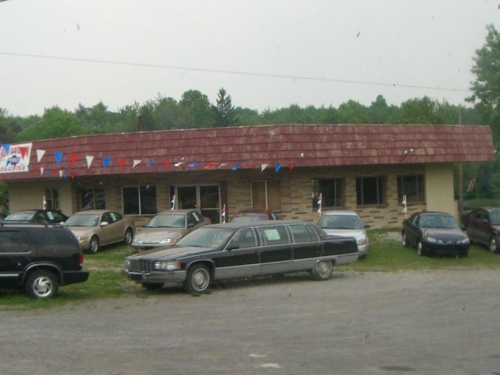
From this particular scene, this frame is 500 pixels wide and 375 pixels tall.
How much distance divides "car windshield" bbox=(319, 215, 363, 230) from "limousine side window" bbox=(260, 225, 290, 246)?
6328 mm

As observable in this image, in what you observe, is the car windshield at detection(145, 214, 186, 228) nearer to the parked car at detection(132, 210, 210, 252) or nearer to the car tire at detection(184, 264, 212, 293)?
the parked car at detection(132, 210, 210, 252)

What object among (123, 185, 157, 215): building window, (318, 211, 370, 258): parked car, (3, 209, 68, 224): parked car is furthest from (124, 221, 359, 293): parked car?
(123, 185, 157, 215): building window

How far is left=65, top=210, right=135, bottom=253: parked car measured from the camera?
1031 inches

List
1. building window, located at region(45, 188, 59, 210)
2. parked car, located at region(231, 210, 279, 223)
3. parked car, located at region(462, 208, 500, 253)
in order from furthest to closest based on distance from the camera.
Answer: building window, located at region(45, 188, 59, 210) → parked car, located at region(462, 208, 500, 253) → parked car, located at region(231, 210, 279, 223)

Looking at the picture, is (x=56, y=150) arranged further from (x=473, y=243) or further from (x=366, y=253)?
(x=473, y=243)

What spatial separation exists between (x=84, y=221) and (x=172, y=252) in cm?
1095

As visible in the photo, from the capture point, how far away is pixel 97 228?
87.9ft

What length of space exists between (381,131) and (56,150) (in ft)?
44.7

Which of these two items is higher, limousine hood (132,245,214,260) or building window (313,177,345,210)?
building window (313,177,345,210)

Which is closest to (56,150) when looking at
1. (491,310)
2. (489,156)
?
(489,156)

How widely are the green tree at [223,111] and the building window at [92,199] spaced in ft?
229

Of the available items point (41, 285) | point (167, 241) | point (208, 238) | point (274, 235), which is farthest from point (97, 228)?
point (41, 285)

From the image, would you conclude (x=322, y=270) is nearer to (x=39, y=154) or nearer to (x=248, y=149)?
(x=248, y=149)

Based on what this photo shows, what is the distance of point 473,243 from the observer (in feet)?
93.2
